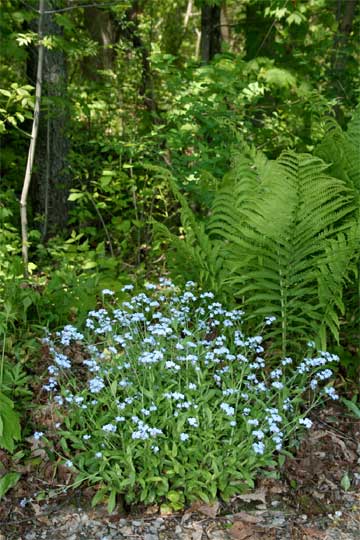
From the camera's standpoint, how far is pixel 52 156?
5.25 meters

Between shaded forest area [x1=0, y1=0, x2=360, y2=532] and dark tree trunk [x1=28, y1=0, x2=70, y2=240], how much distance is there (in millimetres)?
14

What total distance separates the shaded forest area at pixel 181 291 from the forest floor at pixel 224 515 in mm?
50

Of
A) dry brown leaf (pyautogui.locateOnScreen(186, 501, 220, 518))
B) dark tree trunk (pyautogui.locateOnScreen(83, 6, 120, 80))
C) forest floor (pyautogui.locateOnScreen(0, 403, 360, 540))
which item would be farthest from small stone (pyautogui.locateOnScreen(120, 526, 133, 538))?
dark tree trunk (pyautogui.locateOnScreen(83, 6, 120, 80))

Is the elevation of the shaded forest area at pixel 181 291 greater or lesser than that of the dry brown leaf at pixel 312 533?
greater

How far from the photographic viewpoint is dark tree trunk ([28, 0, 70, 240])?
4875mm

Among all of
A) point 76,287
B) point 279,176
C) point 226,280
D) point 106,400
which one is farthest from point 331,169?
point 106,400

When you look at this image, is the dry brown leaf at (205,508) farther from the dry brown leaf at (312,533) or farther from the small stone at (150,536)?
the dry brown leaf at (312,533)

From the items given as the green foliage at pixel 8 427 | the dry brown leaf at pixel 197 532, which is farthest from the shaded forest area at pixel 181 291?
the dry brown leaf at pixel 197 532

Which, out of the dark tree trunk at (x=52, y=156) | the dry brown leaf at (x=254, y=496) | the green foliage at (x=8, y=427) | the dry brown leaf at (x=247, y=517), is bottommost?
the dry brown leaf at (x=247, y=517)

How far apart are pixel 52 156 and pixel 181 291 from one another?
2194 mm

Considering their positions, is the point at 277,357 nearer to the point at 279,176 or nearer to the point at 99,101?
the point at 279,176

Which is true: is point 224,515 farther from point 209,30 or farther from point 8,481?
point 209,30

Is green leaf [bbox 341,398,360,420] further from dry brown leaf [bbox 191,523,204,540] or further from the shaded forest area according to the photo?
dry brown leaf [bbox 191,523,204,540]

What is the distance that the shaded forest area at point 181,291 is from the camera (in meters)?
2.70
